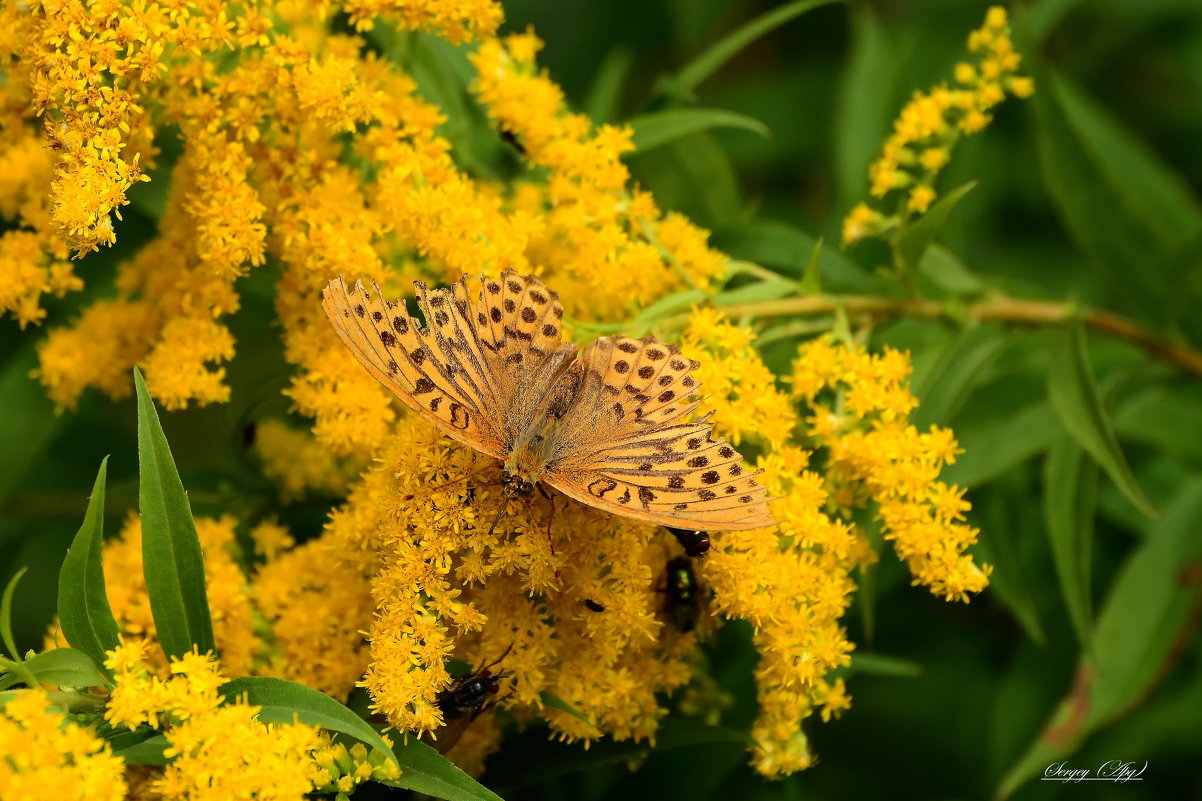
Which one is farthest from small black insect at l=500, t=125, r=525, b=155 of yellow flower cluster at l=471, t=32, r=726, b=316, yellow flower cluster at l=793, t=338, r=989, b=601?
yellow flower cluster at l=793, t=338, r=989, b=601

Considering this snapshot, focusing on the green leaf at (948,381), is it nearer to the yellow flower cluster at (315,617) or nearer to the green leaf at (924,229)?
the green leaf at (924,229)

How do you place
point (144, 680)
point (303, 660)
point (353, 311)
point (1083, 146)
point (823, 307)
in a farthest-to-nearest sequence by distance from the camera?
point (1083, 146), point (823, 307), point (303, 660), point (353, 311), point (144, 680)

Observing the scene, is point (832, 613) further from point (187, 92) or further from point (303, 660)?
point (187, 92)

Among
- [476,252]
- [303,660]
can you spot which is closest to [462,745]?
[303,660]

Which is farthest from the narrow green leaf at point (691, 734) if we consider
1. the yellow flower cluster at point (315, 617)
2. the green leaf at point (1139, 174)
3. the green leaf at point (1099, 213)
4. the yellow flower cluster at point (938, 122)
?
the green leaf at point (1139, 174)

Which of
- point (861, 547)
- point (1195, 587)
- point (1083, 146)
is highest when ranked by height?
point (1083, 146)

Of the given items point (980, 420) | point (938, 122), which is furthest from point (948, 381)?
point (938, 122)

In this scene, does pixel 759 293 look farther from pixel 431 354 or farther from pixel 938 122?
pixel 431 354
